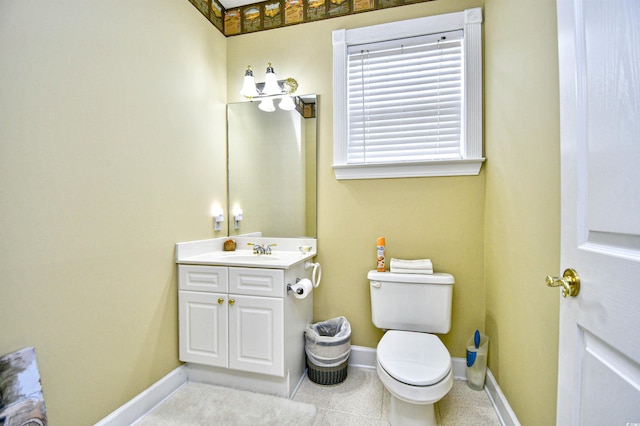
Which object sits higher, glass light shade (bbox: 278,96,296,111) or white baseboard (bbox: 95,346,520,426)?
glass light shade (bbox: 278,96,296,111)

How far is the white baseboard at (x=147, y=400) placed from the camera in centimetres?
140

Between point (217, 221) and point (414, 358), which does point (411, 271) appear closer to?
point (414, 358)

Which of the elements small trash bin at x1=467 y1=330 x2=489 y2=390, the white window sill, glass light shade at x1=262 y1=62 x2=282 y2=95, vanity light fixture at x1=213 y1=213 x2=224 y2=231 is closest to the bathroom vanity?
vanity light fixture at x1=213 y1=213 x2=224 y2=231

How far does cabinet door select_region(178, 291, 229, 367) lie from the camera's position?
5.71 feet

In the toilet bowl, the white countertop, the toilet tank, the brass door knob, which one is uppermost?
the brass door knob

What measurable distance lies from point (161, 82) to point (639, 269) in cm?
220

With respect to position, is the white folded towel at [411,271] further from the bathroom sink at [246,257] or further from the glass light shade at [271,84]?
the glass light shade at [271,84]

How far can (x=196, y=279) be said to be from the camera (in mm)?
1803

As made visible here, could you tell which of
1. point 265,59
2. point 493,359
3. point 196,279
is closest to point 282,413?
point 196,279

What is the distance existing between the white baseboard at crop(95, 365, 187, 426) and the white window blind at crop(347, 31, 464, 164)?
1.90 metres

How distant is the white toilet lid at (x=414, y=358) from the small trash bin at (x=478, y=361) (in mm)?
373

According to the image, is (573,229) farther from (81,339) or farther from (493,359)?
(81,339)

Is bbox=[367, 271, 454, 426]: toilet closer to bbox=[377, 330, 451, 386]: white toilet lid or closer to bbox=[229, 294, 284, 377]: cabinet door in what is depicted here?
bbox=[377, 330, 451, 386]: white toilet lid

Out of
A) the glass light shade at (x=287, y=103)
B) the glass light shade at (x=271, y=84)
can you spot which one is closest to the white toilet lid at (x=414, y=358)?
the glass light shade at (x=287, y=103)
